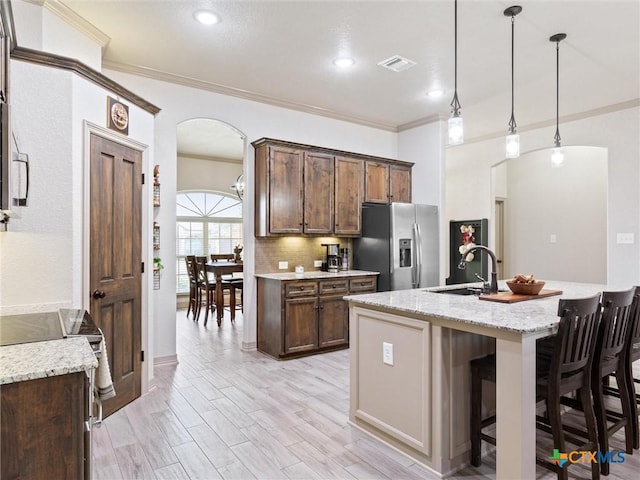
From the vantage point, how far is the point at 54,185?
264 centimetres

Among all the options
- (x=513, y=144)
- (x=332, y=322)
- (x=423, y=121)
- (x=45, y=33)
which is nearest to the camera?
(x=45, y=33)

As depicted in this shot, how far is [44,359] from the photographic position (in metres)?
1.33

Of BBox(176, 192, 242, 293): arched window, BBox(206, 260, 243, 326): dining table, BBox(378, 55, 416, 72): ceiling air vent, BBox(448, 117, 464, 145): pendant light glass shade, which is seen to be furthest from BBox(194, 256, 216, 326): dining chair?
BBox(448, 117, 464, 145): pendant light glass shade

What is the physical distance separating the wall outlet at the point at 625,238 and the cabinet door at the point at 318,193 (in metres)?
3.63

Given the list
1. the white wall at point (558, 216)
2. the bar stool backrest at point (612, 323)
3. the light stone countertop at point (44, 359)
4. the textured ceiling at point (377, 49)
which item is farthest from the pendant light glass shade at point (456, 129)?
the white wall at point (558, 216)

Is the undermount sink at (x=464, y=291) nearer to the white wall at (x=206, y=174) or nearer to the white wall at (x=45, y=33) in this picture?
the white wall at (x=45, y=33)

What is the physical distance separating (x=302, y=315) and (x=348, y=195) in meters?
1.75

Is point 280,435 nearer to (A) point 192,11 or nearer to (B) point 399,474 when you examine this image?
(B) point 399,474

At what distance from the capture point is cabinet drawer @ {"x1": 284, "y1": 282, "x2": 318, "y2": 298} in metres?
4.40

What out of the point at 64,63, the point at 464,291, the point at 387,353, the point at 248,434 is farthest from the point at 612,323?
the point at 64,63

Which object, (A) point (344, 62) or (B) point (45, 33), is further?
(A) point (344, 62)

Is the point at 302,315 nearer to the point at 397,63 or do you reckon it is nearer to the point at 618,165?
the point at 397,63

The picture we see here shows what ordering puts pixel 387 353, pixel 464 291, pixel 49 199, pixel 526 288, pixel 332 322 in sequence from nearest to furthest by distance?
pixel 387 353 < pixel 49 199 < pixel 526 288 < pixel 464 291 < pixel 332 322

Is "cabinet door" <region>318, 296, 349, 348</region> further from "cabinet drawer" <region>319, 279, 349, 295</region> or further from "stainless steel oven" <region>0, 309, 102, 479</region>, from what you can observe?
"stainless steel oven" <region>0, 309, 102, 479</region>
